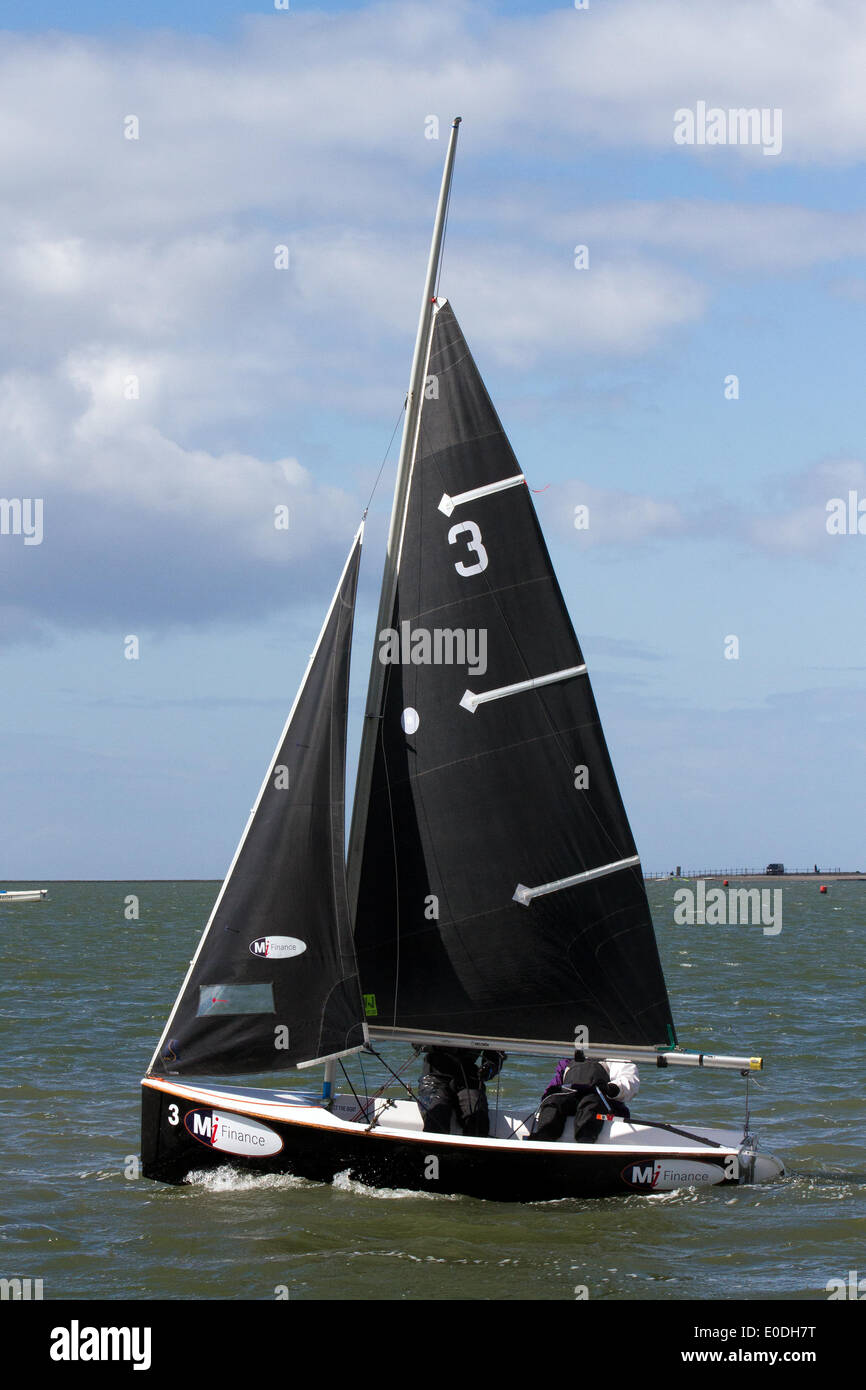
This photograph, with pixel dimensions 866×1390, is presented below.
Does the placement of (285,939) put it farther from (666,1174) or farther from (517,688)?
(666,1174)

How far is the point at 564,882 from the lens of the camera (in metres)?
17.6

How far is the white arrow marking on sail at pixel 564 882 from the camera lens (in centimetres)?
1748

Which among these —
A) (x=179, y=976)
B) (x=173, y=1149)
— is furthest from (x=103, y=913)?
(x=173, y=1149)

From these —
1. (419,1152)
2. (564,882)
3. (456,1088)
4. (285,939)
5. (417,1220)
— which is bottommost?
(417,1220)

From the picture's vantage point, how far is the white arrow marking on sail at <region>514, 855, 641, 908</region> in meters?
17.5

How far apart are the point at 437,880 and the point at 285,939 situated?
1.88 meters

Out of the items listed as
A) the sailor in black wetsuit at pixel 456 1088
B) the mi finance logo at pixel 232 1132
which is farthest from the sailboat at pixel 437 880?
the sailor in black wetsuit at pixel 456 1088

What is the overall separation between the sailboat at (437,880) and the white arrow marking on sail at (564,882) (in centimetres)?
3

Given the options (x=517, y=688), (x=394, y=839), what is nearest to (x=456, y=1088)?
(x=394, y=839)
